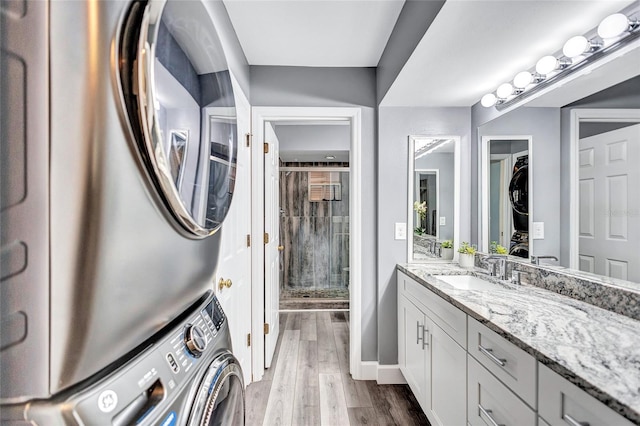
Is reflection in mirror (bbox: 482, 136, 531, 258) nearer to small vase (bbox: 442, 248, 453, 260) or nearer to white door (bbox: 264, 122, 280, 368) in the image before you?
small vase (bbox: 442, 248, 453, 260)

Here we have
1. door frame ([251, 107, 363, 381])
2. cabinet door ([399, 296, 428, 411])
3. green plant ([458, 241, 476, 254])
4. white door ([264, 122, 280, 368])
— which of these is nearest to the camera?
cabinet door ([399, 296, 428, 411])

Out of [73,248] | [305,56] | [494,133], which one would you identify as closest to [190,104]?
[73,248]

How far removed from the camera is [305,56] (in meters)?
2.32

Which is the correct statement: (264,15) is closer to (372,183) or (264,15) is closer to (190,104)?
(372,183)

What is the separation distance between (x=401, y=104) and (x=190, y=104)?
2003 millimetres

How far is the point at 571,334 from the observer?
103cm

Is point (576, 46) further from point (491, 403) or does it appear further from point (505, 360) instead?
point (491, 403)

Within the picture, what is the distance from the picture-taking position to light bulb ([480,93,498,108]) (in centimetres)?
205

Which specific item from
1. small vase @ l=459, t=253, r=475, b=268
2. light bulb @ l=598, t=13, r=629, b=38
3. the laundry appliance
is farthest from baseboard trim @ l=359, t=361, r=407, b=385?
light bulb @ l=598, t=13, r=629, b=38

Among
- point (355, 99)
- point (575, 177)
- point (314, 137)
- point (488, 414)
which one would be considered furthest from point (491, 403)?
point (314, 137)

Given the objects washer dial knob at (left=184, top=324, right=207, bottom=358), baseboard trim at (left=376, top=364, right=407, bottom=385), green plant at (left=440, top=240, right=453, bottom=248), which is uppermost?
green plant at (left=440, top=240, right=453, bottom=248)

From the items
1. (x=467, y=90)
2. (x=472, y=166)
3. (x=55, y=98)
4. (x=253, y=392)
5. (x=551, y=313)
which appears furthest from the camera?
(x=472, y=166)

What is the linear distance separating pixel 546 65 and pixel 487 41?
1.15ft

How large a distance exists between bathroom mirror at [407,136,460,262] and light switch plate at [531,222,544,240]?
653mm
